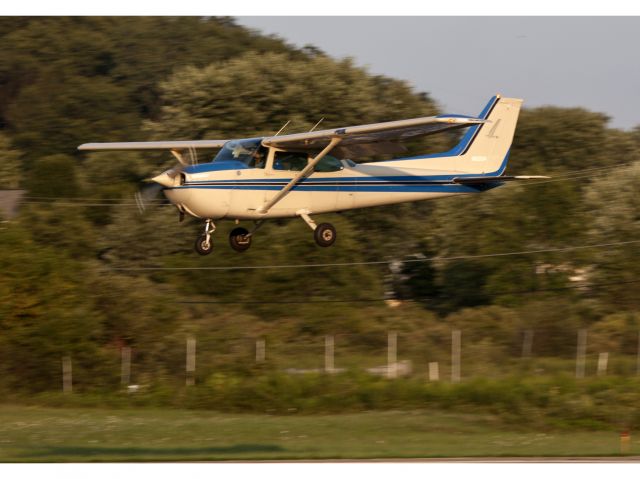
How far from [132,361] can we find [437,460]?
15.4 metres

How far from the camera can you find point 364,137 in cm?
2306

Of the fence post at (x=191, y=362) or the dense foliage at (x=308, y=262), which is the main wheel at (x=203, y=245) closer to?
the dense foliage at (x=308, y=262)

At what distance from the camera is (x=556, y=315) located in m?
40.0

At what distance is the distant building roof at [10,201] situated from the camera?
5044 centimetres

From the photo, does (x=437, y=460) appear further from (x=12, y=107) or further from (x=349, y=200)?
(x=12, y=107)

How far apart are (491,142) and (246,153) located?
6792 mm

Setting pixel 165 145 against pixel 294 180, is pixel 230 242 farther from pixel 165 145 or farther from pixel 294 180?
pixel 165 145

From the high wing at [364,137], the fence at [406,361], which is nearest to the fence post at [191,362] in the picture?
the fence at [406,361]

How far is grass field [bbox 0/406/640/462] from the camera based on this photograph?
24.3 m

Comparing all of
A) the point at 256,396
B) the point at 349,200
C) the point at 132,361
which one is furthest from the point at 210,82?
the point at 349,200

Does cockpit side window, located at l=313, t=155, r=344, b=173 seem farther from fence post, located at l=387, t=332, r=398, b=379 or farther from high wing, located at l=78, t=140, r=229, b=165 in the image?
fence post, located at l=387, t=332, r=398, b=379

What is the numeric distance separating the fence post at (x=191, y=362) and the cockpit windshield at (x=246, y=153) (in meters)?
12.8

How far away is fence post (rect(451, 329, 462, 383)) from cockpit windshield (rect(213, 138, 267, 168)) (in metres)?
13.0

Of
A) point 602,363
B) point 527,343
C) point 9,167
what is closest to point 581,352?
point 527,343
